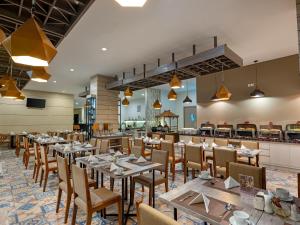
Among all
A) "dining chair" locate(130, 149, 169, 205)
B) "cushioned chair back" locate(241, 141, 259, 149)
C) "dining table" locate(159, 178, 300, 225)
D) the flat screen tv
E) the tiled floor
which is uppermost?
the flat screen tv

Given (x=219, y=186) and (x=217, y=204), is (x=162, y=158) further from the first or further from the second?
(x=217, y=204)

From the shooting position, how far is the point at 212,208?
141 cm

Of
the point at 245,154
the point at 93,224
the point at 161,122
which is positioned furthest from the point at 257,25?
the point at 161,122

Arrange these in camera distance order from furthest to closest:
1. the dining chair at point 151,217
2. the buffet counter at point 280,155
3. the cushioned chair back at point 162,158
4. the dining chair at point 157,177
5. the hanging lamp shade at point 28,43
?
the buffet counter at point 280,155 → the cushioned chair back at point 162,158 → the dining chair at point 157,177 → the hanging lamp shade at point 28,43 → the dining chair at point 151,217

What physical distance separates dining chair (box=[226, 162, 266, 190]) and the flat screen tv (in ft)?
41.5

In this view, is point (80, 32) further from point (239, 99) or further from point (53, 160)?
point (239, 99)

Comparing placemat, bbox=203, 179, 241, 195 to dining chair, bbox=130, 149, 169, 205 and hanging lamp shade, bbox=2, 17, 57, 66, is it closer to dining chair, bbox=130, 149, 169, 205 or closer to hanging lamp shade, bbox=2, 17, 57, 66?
dining chair, bbox=130, 149, 169, 205

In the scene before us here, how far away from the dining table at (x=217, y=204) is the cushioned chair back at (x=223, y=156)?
155 cm

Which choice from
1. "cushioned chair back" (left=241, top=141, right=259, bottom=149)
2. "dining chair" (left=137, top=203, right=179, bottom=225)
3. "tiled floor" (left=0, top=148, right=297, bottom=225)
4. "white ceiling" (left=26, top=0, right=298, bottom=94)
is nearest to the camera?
"dining chair" (left=137, top=203, right=179, bottom=225)

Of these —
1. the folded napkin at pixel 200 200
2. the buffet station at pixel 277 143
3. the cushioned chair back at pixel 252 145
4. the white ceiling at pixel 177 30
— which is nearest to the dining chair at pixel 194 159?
the cushioned chair back at pixel 252 145

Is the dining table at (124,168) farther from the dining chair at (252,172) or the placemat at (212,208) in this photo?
the dining chair at (252,172)

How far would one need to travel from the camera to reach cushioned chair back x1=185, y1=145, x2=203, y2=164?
3801mm

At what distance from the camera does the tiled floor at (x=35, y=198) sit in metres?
2.59

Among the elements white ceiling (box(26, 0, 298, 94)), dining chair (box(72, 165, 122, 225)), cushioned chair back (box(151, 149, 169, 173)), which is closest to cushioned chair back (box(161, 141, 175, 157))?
cushioned chair back (box(151, 149, 169, 173))
